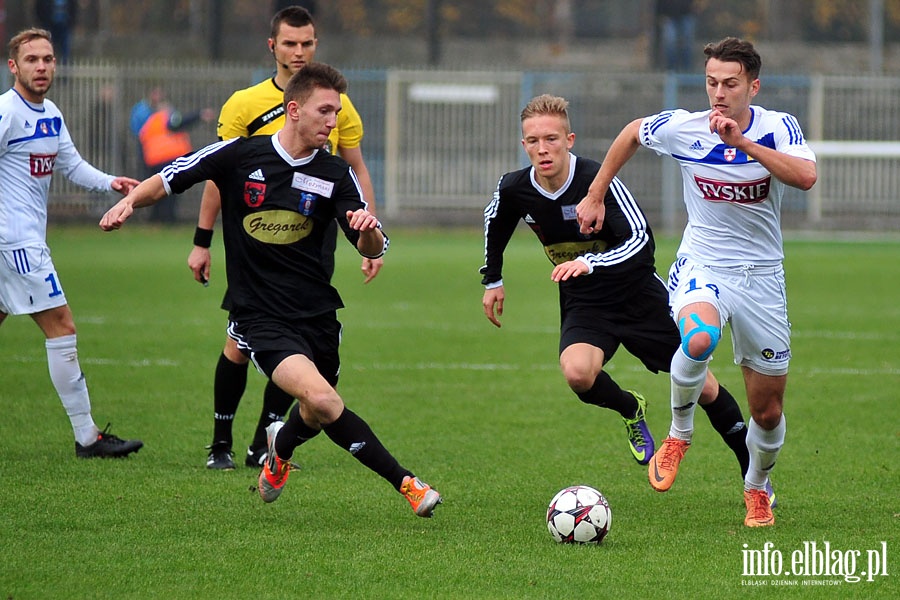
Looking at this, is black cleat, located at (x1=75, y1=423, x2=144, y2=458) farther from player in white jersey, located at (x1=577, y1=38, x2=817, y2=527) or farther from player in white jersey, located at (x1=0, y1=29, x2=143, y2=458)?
player in white jersey, located at (x1=577, y1=38, x2=817, y2=527)

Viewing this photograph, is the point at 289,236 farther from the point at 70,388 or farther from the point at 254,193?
the point at 70,388

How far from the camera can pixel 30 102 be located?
7023 mm

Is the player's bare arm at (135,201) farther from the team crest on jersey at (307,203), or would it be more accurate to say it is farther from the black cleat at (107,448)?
the black cleat at (107,448)

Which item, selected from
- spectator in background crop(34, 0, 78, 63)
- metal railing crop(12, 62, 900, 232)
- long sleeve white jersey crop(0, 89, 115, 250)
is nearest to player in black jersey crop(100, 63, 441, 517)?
long sleeve white jersey crop(0, 89, 115, 250)

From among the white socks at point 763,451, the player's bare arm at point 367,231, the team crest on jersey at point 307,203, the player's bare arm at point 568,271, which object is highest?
the team crest on jersey at point 307,203

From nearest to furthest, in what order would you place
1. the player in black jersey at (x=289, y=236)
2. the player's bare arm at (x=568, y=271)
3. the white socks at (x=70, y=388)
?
the player in black jersey at (x=289, y=236), the player's bare arm at (x=568, y=271), the white socks at (x=70, y=388)

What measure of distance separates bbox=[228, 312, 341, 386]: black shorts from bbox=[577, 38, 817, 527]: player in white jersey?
61.7 inches

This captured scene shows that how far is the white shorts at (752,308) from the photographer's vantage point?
5.63 meters

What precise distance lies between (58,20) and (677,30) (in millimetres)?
13133

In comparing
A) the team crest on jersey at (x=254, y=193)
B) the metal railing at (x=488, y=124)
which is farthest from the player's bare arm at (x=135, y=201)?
the metal railing at (x=488, y=124)

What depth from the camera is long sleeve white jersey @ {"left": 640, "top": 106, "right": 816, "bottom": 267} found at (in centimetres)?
561

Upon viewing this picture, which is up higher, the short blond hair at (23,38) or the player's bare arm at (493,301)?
the short blond hair at (23,38)

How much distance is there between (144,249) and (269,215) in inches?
589

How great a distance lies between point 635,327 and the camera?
21.2 feet
